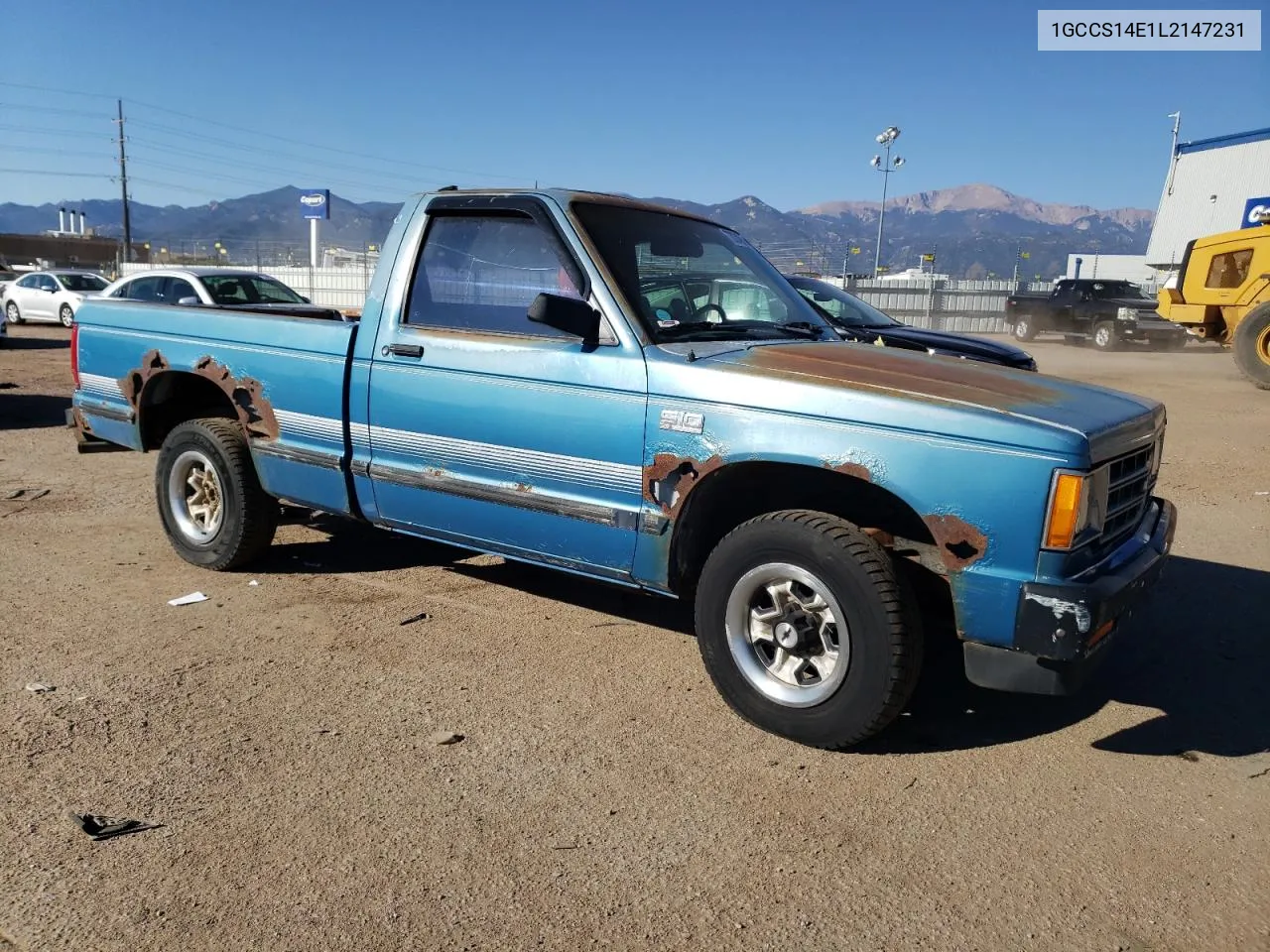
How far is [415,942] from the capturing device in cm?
239

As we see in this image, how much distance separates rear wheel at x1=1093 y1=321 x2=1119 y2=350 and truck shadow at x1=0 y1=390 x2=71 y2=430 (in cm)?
2376

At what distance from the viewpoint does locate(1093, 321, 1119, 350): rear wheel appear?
82.4 feet

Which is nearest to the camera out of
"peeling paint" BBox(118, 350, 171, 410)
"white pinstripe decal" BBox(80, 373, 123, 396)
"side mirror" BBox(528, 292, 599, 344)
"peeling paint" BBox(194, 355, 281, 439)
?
"side mirror" BBox(528, 292, 599, 344)

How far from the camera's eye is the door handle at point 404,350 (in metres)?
4.23

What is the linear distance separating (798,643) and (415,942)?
5.45ft

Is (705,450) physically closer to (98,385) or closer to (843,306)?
(98,385)

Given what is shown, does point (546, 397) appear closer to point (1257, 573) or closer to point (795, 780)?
point (795, 780)

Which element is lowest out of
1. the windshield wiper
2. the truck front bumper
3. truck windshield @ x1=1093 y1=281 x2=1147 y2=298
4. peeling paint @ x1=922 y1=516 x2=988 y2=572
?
the truck front bumper

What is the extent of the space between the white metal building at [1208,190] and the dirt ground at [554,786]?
33419 millimetres

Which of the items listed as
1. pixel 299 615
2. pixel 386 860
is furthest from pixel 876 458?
pixel 299 615

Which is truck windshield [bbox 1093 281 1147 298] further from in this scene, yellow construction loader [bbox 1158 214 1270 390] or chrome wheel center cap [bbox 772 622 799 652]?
chrome wheel center cap [bbox 772 622 799 652]

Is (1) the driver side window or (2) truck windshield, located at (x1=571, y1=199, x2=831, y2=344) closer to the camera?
(2) truck windshield, located at (x1=571, y1=199, x2=831, y2=344)

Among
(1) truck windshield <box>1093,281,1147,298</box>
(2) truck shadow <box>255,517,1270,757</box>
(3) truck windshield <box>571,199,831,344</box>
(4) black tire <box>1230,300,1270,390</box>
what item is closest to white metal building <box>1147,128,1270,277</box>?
(1) truck windshield <box>1093,281,1147,298</box>

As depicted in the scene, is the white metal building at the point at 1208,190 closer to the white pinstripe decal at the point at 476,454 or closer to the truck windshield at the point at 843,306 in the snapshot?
the truck windshield at the point at 843,306
